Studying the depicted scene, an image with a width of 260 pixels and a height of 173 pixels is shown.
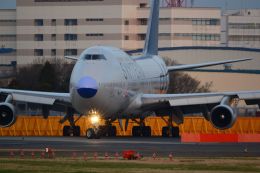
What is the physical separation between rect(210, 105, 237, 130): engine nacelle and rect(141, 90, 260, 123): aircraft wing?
1.14 m

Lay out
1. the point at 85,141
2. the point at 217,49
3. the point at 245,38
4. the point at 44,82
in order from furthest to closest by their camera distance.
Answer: the point at 245,38 < the point at 217,49 < the point at 44,82 < the point at 85,141

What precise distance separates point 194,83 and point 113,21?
43637mm

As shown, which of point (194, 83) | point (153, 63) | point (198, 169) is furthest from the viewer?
point (194, 83)

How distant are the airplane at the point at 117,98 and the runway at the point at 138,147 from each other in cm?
281

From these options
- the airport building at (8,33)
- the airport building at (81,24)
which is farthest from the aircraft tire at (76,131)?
the airport building at (8,33)

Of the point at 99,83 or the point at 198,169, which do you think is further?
the point at 99,83

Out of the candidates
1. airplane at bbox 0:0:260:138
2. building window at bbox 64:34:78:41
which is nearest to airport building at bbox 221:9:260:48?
building window at bbox 64:34:78:41

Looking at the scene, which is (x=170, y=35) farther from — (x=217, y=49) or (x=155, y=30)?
(x=155, y=30)

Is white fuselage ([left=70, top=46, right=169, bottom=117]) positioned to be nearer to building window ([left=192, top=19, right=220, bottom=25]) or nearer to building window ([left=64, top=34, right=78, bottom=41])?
building window ([left=64, top=34, right=78, bottom=41])

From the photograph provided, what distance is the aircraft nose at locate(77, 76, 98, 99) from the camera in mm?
62094

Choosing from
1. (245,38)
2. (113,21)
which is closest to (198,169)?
(113,21)

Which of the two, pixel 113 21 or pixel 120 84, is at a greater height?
pixel 113 21

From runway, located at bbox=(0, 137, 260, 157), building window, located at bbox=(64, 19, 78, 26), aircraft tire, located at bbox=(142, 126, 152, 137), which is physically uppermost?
building window, located at bbox=(64, 19, 78, 26)

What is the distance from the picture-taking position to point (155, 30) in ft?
280
